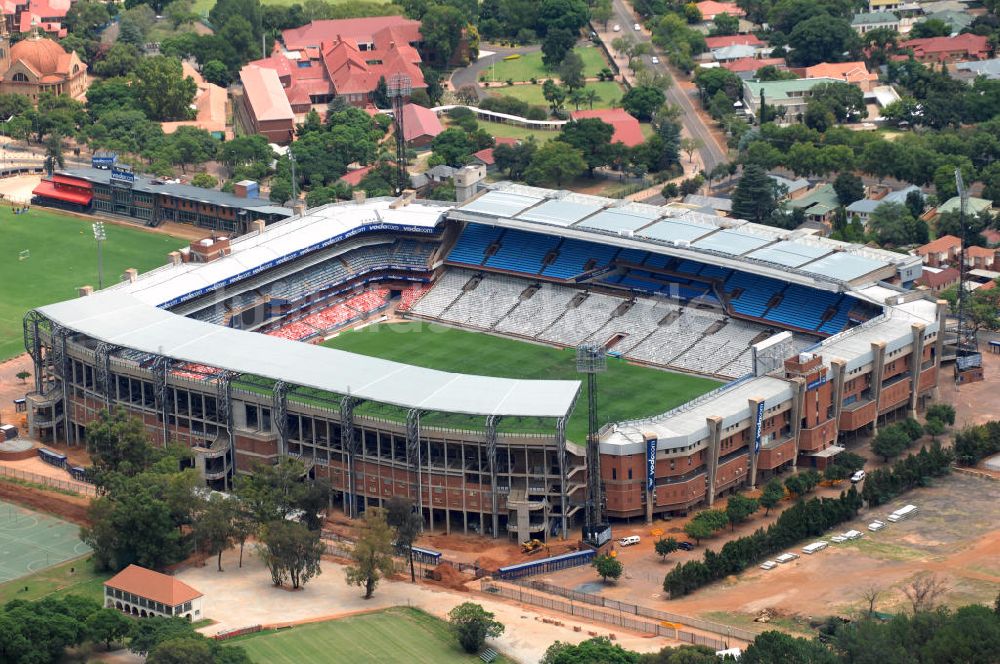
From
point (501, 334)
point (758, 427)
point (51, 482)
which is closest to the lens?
point (758, 427)

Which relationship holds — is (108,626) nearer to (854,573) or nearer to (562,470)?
(562,470)

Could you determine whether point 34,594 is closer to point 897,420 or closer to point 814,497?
point 814,497

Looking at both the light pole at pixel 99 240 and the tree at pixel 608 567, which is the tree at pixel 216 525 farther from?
the light pole at pixel 99 240

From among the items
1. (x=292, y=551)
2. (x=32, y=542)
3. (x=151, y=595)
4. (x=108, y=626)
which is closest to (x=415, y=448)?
(x=292, y=551)

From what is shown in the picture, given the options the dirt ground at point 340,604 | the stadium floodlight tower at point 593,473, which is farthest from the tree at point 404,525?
the stadium floodlight tower at point 593,473

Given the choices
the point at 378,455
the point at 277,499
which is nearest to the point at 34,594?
the point at 277,499

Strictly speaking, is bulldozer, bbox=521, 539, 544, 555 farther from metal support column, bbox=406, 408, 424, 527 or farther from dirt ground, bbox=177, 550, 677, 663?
metal support column, bbox=406, 408, 424, 527
